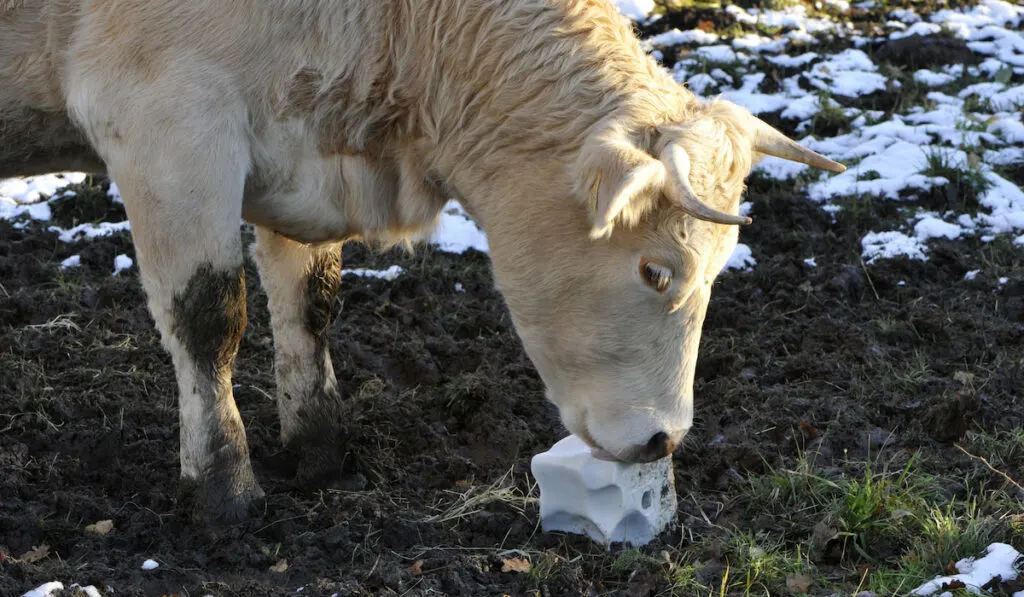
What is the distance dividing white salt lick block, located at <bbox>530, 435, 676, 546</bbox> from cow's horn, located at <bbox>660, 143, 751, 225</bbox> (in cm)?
105

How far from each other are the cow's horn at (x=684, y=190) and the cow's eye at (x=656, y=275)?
0.27 meters

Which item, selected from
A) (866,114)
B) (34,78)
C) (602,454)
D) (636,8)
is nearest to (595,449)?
(602,454)

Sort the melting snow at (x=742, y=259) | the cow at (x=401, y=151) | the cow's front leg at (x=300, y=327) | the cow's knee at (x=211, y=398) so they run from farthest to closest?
1. the melting snow at (x=742, y=259)
2. the cow's front leg at (x=300, y=327)
3. the cow's knee at (x=211, y=398)
4. the cow at (x=401, y=151)

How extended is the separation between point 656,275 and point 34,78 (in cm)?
241

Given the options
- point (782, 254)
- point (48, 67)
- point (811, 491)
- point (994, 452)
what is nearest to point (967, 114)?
point (782, 254)

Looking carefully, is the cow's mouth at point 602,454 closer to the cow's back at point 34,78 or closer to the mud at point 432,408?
the mud at point 432,408

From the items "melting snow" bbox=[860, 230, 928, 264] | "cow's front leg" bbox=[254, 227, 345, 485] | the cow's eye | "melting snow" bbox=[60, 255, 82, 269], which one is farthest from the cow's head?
"melting snow" bbox=[60, 255, 82, 269]

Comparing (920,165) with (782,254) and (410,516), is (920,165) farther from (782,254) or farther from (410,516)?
(410,516)

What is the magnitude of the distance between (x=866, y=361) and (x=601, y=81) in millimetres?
2212

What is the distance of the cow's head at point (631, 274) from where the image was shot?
161 inches

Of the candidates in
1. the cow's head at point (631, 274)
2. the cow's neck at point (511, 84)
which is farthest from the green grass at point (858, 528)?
the cow's neck at point (511, 84)

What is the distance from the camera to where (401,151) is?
4703 millimetres

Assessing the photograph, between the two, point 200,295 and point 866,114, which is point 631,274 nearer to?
point 200,295

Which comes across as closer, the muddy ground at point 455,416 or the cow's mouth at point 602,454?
the muddy ground at point 455,416
